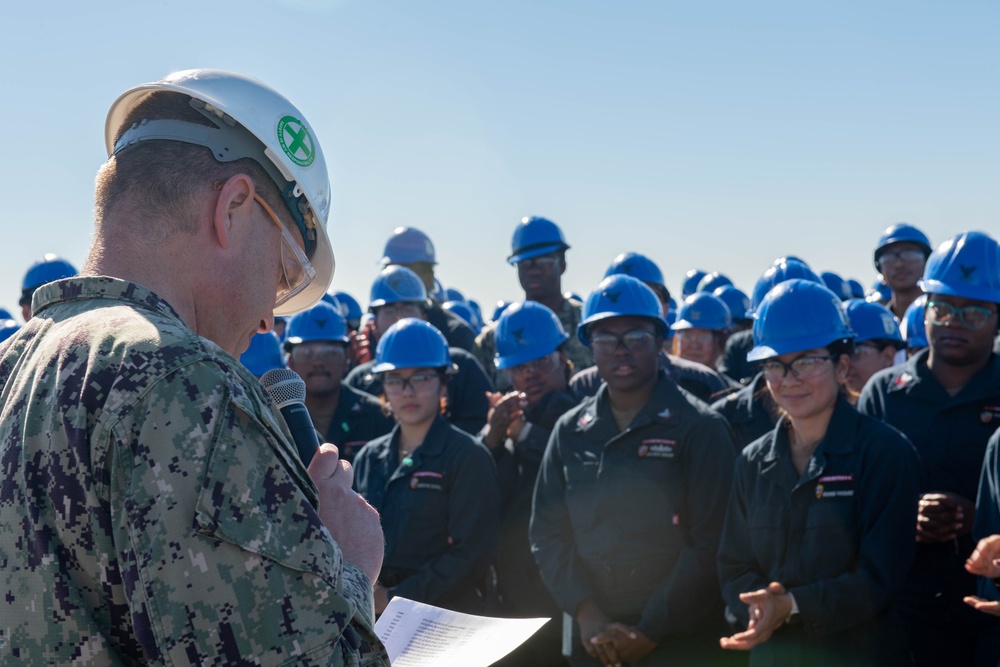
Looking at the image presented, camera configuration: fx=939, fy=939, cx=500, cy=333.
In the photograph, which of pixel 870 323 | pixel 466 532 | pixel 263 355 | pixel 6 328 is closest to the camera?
pixel 466 532

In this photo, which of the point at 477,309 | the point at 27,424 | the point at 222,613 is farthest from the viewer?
the point at 477,309

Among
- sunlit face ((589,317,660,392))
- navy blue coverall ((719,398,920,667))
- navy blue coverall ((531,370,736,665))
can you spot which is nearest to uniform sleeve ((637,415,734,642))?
navy blue coverall ((531,370,736,665))

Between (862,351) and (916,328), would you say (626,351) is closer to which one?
(862,351)

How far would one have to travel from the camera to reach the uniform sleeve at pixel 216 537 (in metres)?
1.42

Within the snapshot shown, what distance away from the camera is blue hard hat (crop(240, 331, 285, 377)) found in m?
7.80

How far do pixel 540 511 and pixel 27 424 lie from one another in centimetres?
436

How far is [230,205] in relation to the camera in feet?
5.94

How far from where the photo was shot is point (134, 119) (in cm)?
189

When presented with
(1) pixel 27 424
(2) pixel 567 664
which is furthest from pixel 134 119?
(2) pixel 567 664

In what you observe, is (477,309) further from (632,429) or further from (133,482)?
(133,482)

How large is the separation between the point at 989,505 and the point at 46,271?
877 cm

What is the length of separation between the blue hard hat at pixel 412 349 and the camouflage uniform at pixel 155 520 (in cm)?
477

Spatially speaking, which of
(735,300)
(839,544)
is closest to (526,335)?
(839,544)

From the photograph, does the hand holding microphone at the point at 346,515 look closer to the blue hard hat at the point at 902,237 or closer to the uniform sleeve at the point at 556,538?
the uniform sleeve at the point at 556,538
